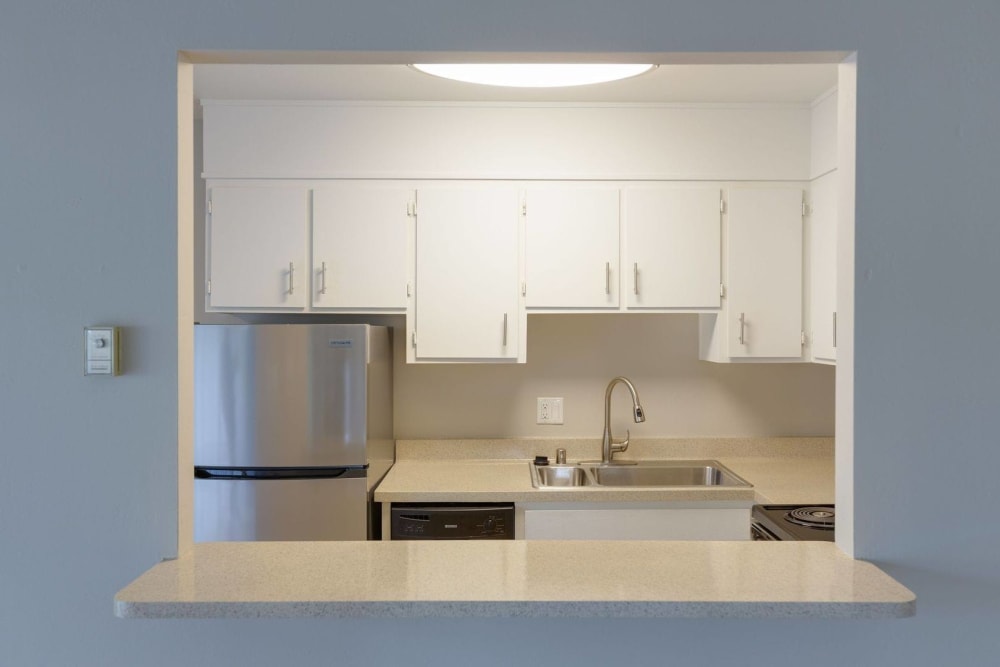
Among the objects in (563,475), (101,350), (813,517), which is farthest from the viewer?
(563,475)

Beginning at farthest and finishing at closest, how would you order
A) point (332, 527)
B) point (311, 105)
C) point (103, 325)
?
point (311, 105)
point (332, 527)
point (103, 325)

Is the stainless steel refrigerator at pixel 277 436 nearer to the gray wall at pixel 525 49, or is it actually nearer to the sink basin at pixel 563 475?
the sink basin at pixel 563 475

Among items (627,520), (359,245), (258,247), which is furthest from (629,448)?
(258,247)

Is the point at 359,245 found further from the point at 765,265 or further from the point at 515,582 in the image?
the point at 515,582

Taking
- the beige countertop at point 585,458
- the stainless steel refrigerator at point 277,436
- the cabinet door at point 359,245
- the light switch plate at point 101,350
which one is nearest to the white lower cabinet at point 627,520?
the beige countertop at point 585,458

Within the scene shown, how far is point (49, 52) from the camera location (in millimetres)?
1477

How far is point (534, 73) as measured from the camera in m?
2.71

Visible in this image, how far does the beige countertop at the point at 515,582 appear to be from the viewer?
49.5 inches

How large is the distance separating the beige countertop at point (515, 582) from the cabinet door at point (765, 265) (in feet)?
5.43

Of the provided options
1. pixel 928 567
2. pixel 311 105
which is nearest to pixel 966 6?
pixel 928 567

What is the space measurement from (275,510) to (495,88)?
1.74 m

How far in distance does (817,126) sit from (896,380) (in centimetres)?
189

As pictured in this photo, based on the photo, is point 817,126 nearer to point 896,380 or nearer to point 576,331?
point 576,331

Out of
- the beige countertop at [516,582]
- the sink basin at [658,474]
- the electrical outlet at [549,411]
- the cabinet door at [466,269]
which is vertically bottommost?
the sink basin at [658,474]
